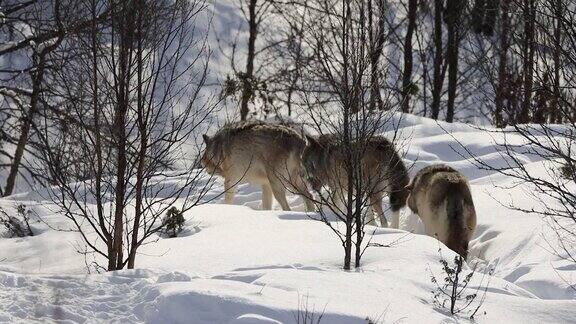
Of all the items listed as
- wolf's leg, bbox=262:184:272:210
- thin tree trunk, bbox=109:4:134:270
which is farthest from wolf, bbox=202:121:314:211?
thin tree trunk, bbox=109:4:134:270

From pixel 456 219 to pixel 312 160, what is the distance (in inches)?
112

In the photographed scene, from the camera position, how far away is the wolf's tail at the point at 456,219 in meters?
11.3

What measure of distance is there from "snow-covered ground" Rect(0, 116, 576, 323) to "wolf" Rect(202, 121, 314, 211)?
1.38 metres

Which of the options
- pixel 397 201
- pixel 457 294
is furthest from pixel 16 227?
pixel 457 294

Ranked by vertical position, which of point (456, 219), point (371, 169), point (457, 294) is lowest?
point (457, 294)

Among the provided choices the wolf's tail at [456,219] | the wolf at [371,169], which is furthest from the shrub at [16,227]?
the wolf's tail at [456,219]

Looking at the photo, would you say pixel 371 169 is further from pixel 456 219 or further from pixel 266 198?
pixel 266 198

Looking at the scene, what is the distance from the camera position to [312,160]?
44.4 feet

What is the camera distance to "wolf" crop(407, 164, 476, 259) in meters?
11.4

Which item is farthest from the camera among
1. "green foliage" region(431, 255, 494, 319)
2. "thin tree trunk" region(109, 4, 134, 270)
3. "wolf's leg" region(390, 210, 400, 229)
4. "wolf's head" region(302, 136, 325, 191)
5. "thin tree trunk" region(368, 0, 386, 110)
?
"wolf's head" region(302, 136, 325, 191)

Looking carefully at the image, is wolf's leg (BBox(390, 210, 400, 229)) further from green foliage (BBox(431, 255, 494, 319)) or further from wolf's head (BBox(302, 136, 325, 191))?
green foliage (BBox(431, 255, 494, 319))

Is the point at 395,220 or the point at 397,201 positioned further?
the point at 395,220

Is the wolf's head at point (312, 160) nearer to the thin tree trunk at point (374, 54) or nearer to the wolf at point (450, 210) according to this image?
the wolf at point (450, 210)

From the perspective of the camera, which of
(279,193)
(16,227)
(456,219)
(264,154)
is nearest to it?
(456,219)
